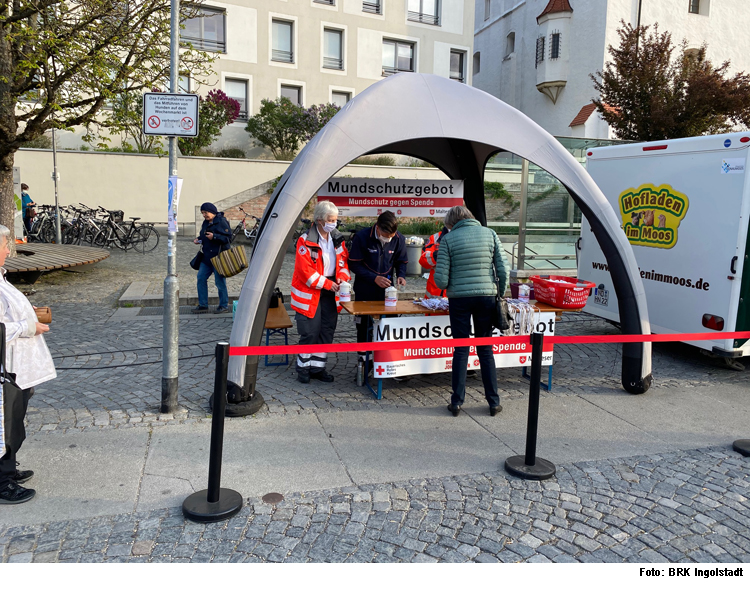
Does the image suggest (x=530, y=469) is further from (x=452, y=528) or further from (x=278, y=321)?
(x=278, y=321)

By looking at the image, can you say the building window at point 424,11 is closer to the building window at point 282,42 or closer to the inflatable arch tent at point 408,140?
the building window at point 282,42

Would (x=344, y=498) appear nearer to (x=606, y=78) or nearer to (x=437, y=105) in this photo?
(x=437, y=105)

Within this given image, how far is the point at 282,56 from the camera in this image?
3288 centimetres

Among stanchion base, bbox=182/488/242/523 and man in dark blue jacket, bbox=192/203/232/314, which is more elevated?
man in dark blue jacket, bbox=192/203/232/314

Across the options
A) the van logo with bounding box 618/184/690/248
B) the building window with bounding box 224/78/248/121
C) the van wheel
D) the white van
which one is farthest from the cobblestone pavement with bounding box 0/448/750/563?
the building window with bounding box 224/78/248/121

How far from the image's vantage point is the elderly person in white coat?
383cm

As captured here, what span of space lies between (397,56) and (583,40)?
10279mm

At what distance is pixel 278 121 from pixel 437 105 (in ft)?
82.1

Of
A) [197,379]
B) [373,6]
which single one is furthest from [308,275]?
[373,6]

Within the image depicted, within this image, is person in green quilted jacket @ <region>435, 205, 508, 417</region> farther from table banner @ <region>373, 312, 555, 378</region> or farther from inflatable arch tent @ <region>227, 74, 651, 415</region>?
inflatable arch tent @ <region>227, 74, 651, 415</region>

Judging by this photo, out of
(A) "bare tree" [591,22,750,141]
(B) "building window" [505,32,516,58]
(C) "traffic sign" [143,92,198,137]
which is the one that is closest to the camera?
(C) "traffic sign" [143,92,198,137]

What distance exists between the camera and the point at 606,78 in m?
20.3

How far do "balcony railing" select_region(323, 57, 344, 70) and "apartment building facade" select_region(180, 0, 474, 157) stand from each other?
5 centimetres

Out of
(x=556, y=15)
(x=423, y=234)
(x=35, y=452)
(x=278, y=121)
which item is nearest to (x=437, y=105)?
(x=35, y=452)
